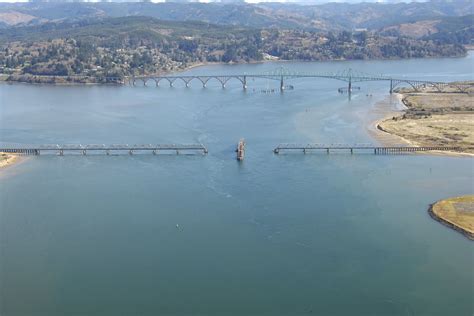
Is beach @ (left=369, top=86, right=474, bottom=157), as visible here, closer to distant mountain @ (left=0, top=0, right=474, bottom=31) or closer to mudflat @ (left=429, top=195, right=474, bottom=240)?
mudflat @ (left=429, top=195, right=474, bottom=240)

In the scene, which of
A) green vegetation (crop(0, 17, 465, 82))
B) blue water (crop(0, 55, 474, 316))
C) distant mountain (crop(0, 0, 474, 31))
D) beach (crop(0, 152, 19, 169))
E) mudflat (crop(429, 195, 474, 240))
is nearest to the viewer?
blue water (crop(0, 55, 474, 316))

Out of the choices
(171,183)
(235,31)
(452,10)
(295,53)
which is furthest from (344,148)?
(452,10)

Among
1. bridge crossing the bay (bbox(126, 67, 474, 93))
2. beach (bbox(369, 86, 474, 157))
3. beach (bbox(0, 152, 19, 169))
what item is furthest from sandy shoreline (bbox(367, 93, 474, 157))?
beach (bbox(0, 152, 19, 169))

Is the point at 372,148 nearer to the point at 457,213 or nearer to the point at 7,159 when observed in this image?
the point at 457,213

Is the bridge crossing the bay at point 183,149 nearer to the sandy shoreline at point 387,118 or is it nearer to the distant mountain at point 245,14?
the sandy shoreline at point 387,118

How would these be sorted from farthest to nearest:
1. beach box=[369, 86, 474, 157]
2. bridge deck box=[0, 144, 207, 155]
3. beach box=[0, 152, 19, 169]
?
beach box=[369, 86, 474, 157] → bridge deck box=[0, 144, 207, 155] → beach box=[0, 152, 19, 169]

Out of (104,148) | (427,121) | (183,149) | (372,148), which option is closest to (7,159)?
(104,148)

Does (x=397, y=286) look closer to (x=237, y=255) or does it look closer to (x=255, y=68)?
(x=237, y=255)
